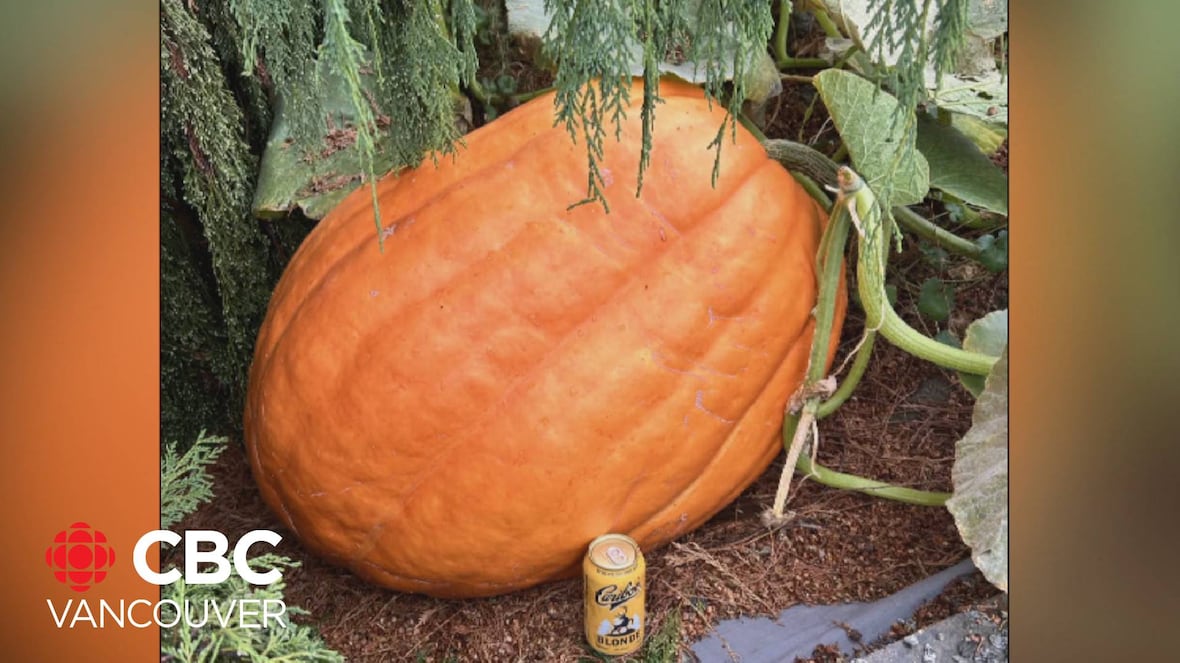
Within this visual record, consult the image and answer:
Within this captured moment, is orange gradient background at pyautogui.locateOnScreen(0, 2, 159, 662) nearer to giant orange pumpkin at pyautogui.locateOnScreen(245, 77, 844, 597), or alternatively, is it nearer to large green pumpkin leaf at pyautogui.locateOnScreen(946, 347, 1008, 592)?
giant orange pumpkin at pyautogui.locateOnScreen(245, 77, 844, 597)

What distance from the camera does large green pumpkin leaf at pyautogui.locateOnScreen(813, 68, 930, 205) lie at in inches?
50.7

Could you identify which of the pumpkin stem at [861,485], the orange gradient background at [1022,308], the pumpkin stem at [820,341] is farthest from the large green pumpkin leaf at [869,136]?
the pumpkin stem at [861,485]

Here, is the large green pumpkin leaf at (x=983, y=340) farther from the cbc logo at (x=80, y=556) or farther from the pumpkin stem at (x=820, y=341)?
the cbc logo at (x=80, y=556)

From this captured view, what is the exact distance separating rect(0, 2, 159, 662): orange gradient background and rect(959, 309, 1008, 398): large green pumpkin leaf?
3.52 ft

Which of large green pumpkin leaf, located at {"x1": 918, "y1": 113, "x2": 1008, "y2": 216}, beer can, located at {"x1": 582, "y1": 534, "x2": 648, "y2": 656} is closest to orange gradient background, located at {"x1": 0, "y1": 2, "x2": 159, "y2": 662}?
beer can, located at {"x1": 582, "y1": 534, "x2": 648, "y2": 656}

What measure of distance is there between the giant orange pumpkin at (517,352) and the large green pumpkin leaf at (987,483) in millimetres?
296

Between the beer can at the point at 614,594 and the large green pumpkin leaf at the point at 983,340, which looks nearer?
the beer can at the point at 614,594

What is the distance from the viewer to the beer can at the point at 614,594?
1.18 meters

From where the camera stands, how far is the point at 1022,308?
992 millimetres

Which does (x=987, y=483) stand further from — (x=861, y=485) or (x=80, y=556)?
(x=80, y=556)

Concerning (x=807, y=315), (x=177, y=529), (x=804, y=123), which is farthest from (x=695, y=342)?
(x=177, y=529)

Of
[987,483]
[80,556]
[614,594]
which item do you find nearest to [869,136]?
[987,483]

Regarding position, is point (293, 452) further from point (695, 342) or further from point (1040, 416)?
point (1040, 416)

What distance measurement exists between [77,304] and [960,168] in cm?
126
